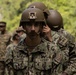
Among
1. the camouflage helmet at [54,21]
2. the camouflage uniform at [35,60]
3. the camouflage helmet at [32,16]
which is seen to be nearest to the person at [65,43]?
the camouflage helmet at [54,21]

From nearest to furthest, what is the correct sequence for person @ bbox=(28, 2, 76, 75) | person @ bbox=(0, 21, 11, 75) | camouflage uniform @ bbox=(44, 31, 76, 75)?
camouflage uniform @ bbox=(44, 31, 76, 75), person @ bbox=(28, 2, 76, 75), person @ bbox=(0, 21, 11, 75)

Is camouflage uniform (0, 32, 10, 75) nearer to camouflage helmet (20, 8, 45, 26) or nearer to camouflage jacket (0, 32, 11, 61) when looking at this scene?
camouflage jacket (0, 32, 11, 61)

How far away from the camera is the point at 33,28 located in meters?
5.39

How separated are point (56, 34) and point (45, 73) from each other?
2071 mm

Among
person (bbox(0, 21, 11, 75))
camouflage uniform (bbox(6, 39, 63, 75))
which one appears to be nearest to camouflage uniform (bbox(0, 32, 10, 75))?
person (bbox(0, 21, 11, 75))

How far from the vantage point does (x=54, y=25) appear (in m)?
7.91

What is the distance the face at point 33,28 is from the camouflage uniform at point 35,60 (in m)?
A: 0.22

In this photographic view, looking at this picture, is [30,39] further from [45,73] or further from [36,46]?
[45,73]

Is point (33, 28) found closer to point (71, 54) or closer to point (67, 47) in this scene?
point (71, 54)

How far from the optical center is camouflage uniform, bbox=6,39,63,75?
5602 millimetres

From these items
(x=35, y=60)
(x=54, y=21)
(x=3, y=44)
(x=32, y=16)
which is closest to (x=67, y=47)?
(x=54, y=21)

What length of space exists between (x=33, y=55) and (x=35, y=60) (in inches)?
2.8

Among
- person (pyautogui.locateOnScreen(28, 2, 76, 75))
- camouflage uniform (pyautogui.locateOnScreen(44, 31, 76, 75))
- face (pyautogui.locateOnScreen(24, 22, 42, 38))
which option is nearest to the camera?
face (pyautogui.locateOnScreen(24, 22, 42, 38))

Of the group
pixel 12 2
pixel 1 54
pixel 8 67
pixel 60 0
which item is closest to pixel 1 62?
pixel 1 54
